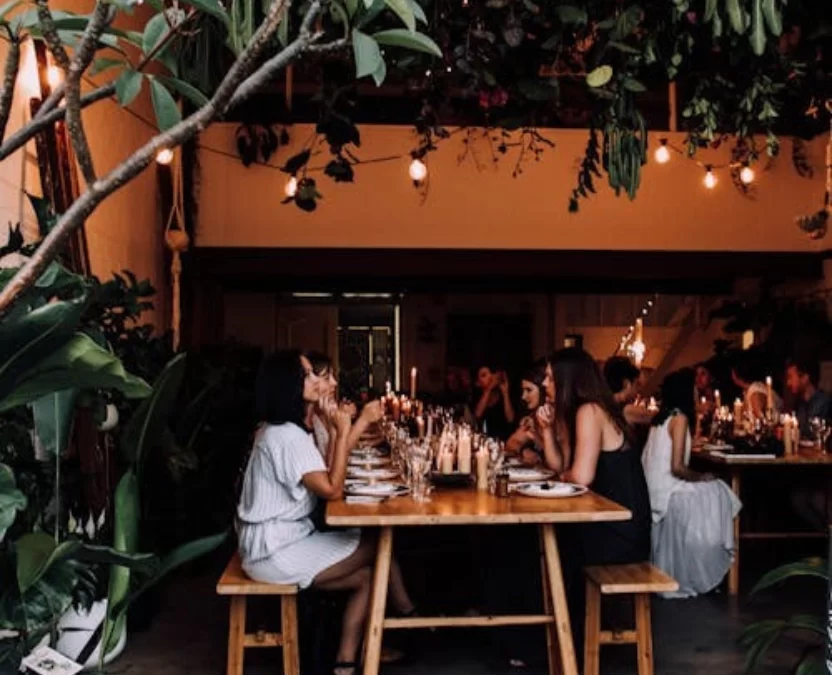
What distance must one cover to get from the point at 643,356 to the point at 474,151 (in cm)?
547

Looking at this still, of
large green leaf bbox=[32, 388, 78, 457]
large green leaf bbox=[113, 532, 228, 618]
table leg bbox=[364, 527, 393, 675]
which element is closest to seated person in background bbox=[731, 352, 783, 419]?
table leg bbox=[364, 527, 393, 675]

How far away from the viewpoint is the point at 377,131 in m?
9.18

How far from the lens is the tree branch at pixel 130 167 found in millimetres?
1312

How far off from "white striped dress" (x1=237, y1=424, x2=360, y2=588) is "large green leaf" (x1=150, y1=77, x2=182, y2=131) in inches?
107

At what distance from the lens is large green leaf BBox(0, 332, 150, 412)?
5.02 ft

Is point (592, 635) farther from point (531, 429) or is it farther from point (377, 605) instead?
point (531, 429)

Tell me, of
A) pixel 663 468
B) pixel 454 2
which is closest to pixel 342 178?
pixel 454 2

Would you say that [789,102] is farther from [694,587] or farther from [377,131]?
[377,131]

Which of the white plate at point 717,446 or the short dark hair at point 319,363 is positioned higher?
the short dark hair at point 319,363

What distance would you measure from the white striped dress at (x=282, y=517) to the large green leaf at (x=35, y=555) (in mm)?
2406

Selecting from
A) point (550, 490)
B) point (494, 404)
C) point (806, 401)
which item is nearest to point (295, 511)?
point (550, 490)

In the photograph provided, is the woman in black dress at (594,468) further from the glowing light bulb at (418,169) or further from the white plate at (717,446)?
the glowing light bulb at (418,169)

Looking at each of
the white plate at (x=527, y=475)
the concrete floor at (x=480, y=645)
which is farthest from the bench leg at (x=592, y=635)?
the white plate at (x=527, y=475)

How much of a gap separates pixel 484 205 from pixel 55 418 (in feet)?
23.9
